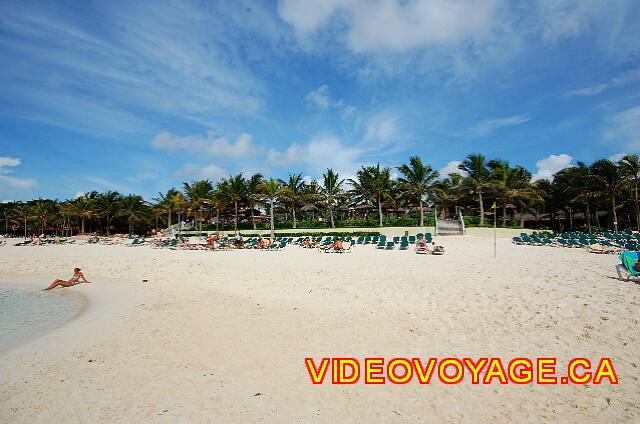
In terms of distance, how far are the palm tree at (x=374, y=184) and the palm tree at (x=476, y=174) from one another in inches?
327

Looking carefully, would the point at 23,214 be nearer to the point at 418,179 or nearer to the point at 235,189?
the point at 235,189

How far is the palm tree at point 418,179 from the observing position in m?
36.4

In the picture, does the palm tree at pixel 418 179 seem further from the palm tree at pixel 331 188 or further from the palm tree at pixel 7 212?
the palm tree at pixel 7 212

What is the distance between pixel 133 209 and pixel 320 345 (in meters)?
52.4

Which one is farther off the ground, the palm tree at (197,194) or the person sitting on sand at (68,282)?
the palm tree at (197,194)

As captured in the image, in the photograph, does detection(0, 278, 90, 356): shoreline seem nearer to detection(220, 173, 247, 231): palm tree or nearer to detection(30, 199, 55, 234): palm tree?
detection(220, 173, 247, 231): palm tree

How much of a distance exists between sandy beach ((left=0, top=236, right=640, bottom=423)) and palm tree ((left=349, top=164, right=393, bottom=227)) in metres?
26.9

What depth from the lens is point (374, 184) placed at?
3809cm

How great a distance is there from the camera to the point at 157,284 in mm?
12289

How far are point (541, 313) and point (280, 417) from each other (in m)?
5.84

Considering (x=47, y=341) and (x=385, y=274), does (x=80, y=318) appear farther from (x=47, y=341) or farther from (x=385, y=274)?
(x=385, y=274)

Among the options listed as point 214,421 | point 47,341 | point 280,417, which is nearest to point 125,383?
point 214,421

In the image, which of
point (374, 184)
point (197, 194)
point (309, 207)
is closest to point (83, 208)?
point (197, 194)

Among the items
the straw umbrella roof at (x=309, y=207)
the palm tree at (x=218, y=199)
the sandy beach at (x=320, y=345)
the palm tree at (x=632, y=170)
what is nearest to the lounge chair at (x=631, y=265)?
the sandy beach at (x=320, y=345)
